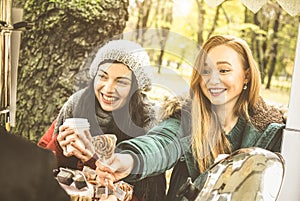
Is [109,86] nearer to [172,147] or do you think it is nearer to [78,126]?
[78,126]

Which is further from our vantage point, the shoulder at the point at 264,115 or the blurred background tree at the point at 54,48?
the blurred background tree at the point at 54,48

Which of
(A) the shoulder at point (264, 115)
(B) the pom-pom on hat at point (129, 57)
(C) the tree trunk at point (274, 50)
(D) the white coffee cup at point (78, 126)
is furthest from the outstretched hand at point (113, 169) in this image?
(C) the tree trunk at point (274, 50)

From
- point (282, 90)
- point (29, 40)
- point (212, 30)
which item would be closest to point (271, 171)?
point (282, 90)

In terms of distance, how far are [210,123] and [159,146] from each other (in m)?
0.29

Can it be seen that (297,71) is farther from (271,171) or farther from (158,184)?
(158,184)

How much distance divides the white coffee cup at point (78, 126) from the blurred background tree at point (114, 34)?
11cm

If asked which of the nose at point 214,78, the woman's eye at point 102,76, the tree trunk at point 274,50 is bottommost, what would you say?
the woman's eye at point 102,76

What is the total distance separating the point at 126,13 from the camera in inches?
99.7

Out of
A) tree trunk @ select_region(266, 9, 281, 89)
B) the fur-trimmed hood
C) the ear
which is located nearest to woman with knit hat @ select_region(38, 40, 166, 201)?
the fur-trimmed hood

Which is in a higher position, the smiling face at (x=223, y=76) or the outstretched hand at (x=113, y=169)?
the smiling face at (x=223, y=76)

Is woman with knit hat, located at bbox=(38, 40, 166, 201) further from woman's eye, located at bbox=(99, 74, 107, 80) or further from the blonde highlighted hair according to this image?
the blonde highlighted hair

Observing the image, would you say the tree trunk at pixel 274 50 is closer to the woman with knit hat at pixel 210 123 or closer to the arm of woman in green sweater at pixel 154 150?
the woman with knit hat at pixel 210 123

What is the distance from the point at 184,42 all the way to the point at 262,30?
1.30 ft

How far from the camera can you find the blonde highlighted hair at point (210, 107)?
2.46 m
